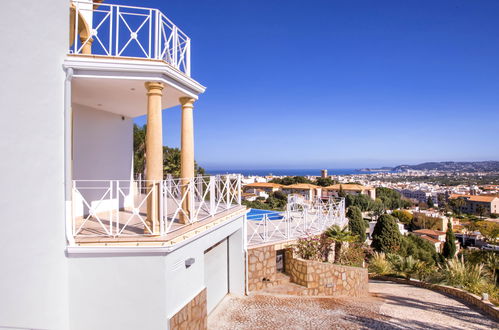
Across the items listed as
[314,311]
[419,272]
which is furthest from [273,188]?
[314,311]

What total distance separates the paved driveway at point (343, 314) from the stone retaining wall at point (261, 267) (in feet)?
1.49

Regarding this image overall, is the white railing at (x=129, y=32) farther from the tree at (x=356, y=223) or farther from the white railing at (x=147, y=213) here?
the tree at (x=356, y=223)

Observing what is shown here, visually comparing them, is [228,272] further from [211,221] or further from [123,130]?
[123,130]

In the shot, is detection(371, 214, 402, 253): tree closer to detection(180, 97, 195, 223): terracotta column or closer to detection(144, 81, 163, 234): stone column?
detection(180, 97, 195, 223): terracotta column

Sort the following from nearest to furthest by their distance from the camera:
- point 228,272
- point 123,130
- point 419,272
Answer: point 228,272 → point 123,130 → point 419,272

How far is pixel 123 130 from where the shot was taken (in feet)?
31.3

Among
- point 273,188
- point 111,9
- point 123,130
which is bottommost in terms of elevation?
point 273,188

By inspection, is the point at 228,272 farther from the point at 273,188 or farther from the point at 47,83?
the point at 273,188

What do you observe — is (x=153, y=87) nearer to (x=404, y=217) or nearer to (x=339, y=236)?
(x=339, y=236)

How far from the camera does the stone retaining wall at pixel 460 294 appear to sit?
28.7 feet

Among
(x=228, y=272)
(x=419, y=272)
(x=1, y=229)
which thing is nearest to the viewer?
(x=1, y=229)

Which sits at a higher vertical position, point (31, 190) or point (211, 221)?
point (31, 190)

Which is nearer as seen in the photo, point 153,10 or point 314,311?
point 153,10

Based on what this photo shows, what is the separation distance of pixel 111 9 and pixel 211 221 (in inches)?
184
